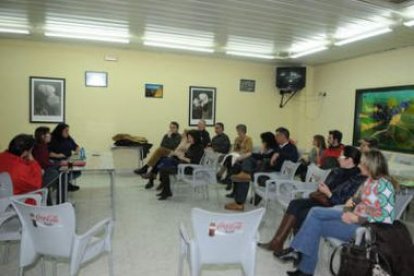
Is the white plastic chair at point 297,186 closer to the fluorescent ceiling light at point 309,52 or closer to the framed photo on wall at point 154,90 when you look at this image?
the fluorescent ceiling light at point 309,52

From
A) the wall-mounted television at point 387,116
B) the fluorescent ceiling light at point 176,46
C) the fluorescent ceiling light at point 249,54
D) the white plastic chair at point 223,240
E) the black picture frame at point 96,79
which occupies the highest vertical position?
the fluorescent ceiling light at point 249,54

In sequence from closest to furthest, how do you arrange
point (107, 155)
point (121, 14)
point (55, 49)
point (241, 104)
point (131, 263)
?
point (131, 263) → point (121, 14) → point (107, 155) → point (55, 49) → point (241, 104)

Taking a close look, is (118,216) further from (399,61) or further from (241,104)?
(399,61)

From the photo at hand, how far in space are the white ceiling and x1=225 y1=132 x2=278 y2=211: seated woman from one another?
1742 mm

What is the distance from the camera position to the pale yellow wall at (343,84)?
618 centimetres

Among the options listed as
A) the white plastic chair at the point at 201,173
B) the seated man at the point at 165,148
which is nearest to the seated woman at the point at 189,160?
the white plastic chair at the point at 201,173

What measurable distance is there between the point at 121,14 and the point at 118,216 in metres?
2.82

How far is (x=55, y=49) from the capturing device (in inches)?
266

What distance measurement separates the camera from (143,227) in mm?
3955

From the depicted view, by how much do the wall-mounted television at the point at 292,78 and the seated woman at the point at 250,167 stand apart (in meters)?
3.39

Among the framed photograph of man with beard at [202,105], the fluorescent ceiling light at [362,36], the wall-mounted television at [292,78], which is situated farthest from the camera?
the wall-mounted television at [292,78]

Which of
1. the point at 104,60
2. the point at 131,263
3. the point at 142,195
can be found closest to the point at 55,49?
the point at 104,60

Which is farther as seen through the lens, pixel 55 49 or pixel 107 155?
pixel 55 49

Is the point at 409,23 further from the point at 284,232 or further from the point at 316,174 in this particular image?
the point at 284,232
